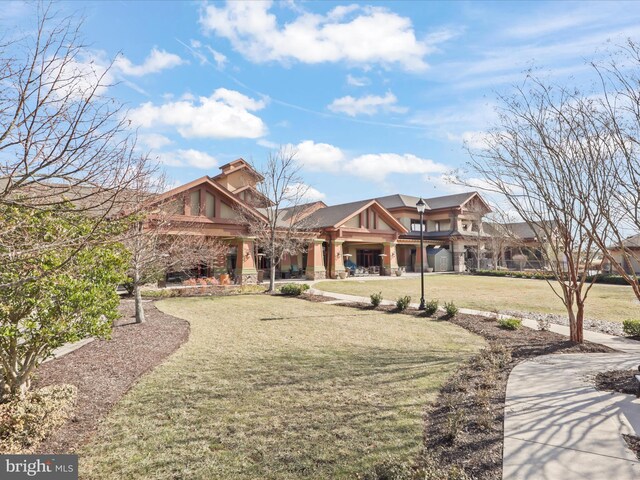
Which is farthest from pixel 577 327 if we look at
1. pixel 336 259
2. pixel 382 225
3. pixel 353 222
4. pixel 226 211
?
pixel 382 225

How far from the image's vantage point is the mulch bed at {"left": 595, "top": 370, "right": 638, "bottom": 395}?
642cm

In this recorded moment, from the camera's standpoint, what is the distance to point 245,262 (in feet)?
84.7

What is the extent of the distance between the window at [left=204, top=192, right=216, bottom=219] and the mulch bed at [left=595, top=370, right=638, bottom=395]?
71.3 feet

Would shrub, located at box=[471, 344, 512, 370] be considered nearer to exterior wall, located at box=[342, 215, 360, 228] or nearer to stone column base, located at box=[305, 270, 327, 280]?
stone column base, located at box=[305, 270, 327, 280]

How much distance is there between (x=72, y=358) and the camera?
8664 mm

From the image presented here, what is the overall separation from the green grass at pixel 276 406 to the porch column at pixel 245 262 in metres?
14.1

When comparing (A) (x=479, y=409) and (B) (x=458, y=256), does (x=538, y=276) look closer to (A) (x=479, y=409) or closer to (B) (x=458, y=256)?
(B) (x=458, y=256)

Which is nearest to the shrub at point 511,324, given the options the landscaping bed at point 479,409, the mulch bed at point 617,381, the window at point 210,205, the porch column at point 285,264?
the landscaping bed at point 479,409

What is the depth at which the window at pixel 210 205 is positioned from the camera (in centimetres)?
2450

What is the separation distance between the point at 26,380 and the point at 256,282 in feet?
65.2

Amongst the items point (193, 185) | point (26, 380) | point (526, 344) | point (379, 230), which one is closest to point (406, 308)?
point (526, 344)

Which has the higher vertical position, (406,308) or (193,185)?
(193,185)

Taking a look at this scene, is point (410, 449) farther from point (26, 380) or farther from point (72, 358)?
point (72, 358)

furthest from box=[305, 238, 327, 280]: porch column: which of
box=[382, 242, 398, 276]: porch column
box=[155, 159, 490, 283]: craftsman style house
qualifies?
box=[382, 242, 398, 276]: porch column
